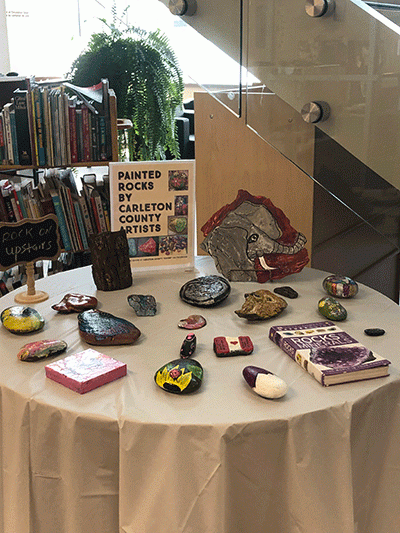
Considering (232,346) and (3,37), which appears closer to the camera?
(232,346)

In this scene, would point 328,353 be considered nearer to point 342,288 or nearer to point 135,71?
point 342,288

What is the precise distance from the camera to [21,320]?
1425 mm

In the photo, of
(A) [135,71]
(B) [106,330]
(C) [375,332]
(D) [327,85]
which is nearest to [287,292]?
(C) [375,332]

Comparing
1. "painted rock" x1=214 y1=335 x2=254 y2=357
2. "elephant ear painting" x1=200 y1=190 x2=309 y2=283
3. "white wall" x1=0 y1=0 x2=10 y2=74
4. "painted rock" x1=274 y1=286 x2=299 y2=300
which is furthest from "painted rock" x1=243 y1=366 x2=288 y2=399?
"white wall" x1=0 y1=0 x2=10 y2=74

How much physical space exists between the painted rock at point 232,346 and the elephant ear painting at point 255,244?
476 mm

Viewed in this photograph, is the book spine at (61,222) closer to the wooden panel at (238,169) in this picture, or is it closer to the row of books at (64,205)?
the row of books at (64,205)

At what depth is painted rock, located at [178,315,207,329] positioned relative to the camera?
1.47 m

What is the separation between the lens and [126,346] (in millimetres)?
1361

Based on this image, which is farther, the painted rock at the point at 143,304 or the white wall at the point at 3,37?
the white wall at the point at 3,37

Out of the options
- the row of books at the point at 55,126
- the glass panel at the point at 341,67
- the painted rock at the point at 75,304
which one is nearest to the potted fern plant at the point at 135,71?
the row of books at the point at 55,126

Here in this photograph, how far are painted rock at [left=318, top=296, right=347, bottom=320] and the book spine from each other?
1695 mm

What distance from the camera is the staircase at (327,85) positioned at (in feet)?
6.36

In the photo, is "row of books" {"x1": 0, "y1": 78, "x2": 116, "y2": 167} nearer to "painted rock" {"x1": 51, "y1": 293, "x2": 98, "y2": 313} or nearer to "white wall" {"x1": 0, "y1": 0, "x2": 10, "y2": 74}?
"painted rock" {"x1": 51, "y1": 293, "x2": 98, "y2": 313}

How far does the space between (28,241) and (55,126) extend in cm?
127
